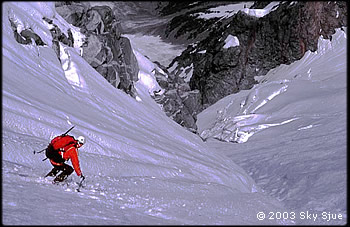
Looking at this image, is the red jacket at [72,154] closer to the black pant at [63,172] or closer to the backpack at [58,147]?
the backpack at [58,147]

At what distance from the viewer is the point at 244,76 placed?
51344mm

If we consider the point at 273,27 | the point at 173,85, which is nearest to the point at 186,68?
the point at 273,27

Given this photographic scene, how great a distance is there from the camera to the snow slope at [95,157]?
6.41 metres

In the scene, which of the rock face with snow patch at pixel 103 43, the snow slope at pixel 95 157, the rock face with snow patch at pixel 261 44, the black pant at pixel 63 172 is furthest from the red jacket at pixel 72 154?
the rock face with snow patch at pixel 261 44

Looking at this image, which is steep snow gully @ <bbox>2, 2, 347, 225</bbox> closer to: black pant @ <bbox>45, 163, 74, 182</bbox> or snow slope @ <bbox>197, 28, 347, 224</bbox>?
snow slope @ <bbox>197, 28, 347, 224</bbox>

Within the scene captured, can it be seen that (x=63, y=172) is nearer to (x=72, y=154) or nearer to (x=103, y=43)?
(x=72, y=154)

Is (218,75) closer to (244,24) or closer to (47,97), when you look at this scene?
(244,24)

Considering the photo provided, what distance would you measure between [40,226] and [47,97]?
9.94 meters

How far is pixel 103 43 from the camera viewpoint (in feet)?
77.3

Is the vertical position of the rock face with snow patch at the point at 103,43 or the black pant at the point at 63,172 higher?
the rock face with snow patch at the point at 103,43

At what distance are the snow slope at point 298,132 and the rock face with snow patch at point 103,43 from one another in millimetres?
9487

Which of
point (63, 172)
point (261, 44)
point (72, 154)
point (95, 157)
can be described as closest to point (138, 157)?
point (95, 157)

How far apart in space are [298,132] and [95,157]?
1971 cm

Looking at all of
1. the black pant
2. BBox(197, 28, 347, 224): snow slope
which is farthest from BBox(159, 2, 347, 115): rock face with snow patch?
the black pant
